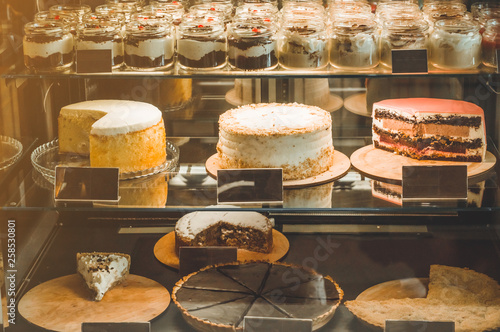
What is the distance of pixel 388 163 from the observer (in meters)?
2.13

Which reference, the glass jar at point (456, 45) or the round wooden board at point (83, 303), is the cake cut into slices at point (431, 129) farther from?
the round wooden board at point (83, 303)

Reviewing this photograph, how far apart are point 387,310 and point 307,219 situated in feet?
2.02

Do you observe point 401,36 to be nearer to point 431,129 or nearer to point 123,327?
point 431,129

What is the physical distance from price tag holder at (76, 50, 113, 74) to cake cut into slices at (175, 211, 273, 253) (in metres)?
0.77

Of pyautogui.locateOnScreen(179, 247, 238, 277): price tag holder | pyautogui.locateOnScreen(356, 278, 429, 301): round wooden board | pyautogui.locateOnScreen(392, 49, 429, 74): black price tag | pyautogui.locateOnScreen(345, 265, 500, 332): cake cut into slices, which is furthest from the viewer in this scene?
pyautogui.locateOnScreen(179, 247, 238, 277): price tag holder

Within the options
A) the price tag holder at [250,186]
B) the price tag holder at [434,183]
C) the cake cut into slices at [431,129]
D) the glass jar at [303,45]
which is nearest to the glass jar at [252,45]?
the glass jar at [303,45]

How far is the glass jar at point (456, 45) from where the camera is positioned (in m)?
1.77

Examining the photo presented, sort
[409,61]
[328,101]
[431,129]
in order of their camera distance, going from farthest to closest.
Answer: [328,101], [431,129], [409,61]

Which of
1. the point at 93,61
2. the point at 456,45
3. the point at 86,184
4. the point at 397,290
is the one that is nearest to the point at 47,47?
the point at 93,61

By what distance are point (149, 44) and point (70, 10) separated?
1.33 ft

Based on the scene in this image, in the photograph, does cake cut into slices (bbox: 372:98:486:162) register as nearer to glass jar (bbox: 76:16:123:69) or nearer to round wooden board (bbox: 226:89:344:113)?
round wooden board (bbox: 226:89:344:113)

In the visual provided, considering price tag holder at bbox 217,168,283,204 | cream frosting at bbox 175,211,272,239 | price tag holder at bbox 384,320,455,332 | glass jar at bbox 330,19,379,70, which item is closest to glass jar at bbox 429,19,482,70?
glass jar at bbox 330,19,379,70

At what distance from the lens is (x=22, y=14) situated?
6.44 feet

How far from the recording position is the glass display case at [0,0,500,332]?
1879mm
